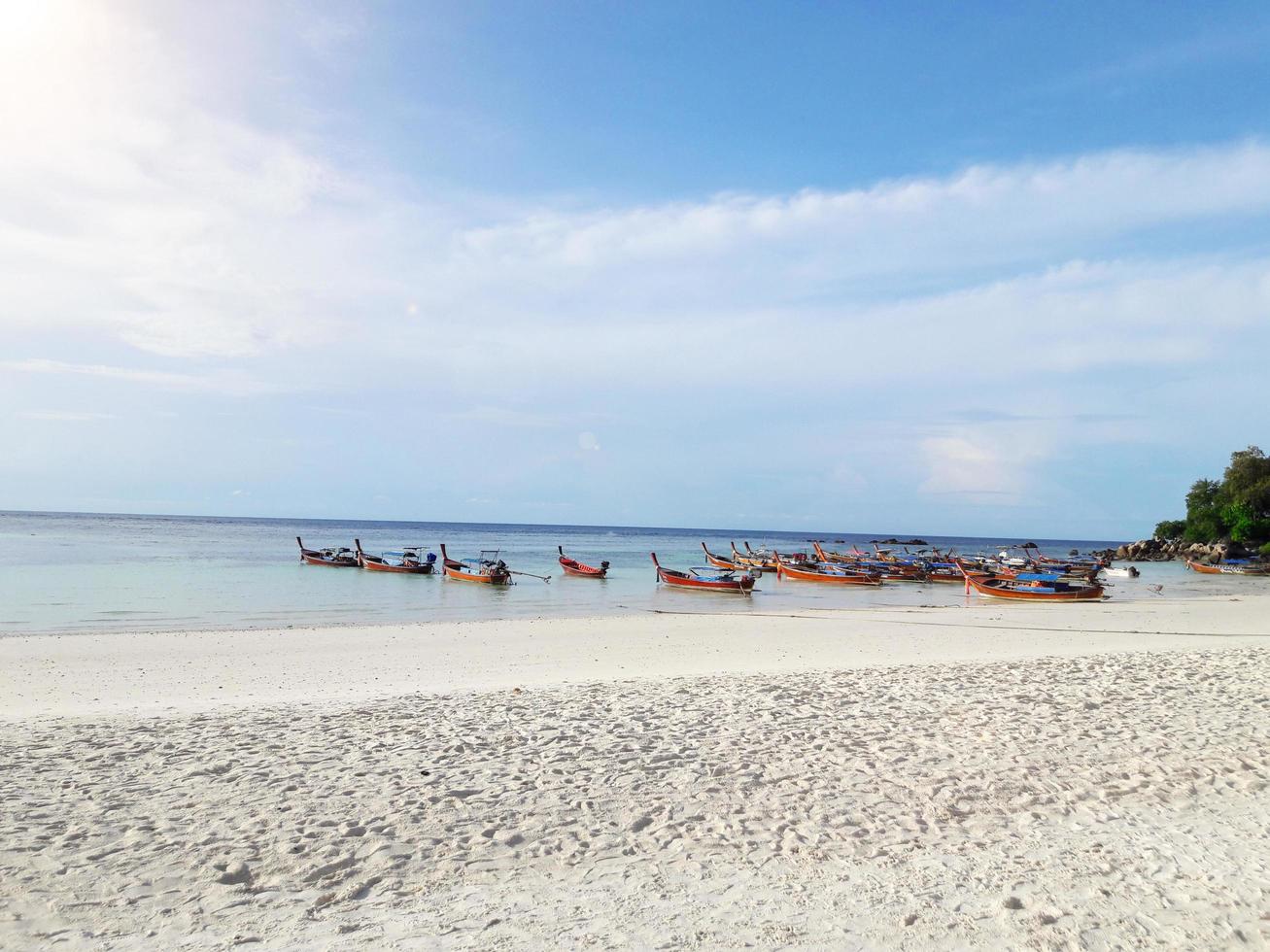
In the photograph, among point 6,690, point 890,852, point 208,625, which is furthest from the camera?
point 208,625

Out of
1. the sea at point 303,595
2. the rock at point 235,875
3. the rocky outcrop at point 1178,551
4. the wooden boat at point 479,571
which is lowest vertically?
the sea at point 303,595

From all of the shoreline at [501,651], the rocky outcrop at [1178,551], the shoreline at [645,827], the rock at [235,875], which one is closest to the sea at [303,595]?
the shoreline at [501,651]

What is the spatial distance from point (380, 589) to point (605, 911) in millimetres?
33738

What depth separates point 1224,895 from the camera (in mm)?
4938

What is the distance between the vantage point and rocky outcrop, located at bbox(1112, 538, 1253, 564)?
210 ft

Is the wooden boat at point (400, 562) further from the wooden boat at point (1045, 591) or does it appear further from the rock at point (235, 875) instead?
the rock at point (235, 875)

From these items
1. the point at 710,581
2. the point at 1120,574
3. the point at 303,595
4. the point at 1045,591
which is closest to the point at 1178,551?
the point at 1120,574

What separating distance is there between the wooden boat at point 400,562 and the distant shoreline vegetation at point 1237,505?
5984cm

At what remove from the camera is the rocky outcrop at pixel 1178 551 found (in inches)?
2520

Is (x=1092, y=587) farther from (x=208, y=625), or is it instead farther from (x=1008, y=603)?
(x=208, y=625)

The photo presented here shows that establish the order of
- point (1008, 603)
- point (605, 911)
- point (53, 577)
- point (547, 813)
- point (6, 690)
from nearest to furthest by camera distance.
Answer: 1. point (605, 911)
2. point (547, 813)
3. point (6, 690)
4. point (1008, 603)
5. point (53, 577)

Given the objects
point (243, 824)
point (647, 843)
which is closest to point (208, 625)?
point (243, 824)

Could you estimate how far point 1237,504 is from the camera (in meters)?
66.1

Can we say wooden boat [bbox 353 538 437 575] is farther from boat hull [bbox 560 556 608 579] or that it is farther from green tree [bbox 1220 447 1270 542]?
green tree [bbox 1220 447 1270 542]
